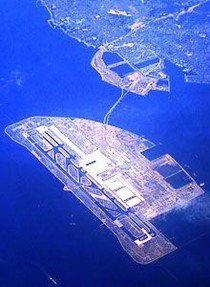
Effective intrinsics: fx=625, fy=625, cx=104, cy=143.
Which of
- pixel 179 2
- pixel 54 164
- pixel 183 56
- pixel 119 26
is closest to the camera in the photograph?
pixel 54 164

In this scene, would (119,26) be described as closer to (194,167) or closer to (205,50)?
(205,50)

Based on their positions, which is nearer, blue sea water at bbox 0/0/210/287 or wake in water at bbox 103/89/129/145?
blue sea water at bbox 0/0/210/287

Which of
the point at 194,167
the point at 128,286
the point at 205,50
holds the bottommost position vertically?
the point at 128,286

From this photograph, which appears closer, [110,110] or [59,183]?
[59,183]

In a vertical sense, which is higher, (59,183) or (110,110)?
(110,110)

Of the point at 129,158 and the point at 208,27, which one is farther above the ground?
the point at 208,27

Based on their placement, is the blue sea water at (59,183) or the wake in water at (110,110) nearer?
the blue sea water at (59,183)

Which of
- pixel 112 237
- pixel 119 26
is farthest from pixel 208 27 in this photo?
pixel 112 237

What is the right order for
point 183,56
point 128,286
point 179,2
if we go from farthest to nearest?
1. point 179,2
2. point 183,56
3. point 128,286
